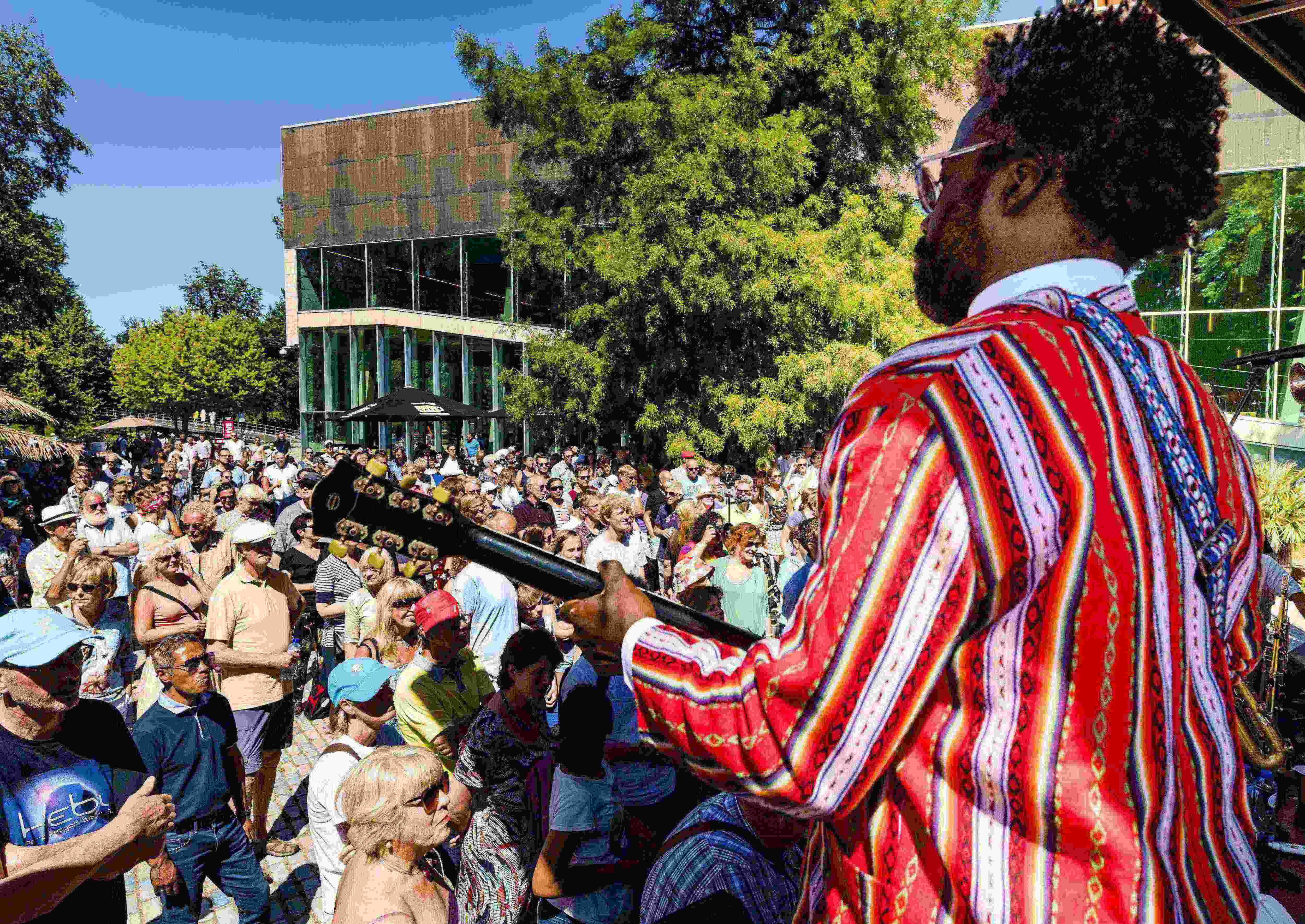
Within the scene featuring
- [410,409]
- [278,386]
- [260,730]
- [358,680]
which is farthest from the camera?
[278,386]

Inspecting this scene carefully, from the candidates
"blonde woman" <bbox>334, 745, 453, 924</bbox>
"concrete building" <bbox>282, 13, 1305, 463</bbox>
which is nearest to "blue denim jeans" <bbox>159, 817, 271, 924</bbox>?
"blonde woman" <bbox>334, 745, 453, 924</bbox>

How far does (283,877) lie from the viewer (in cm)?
594

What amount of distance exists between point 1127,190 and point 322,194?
38773 mm

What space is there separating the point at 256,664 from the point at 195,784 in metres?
1.57

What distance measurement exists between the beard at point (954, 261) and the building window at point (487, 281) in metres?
32.6

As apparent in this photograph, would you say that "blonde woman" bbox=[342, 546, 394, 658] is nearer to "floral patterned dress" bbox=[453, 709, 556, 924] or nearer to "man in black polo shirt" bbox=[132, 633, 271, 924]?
"man in black polo shirt" bbox=[132, 633, 271, 924]

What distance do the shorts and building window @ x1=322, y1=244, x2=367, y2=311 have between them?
1259 inches

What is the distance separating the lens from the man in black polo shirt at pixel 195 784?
4551mm

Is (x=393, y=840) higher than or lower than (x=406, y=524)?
lower

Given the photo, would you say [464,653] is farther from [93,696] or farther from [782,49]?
[782,49]

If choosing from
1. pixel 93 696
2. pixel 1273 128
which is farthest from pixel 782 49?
pixel 93 696

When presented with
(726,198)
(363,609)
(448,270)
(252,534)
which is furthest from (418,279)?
(252,534)

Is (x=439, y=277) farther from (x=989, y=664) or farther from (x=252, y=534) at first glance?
(x=989, y=664)

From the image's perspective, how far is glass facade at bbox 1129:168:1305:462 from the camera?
987 inches
